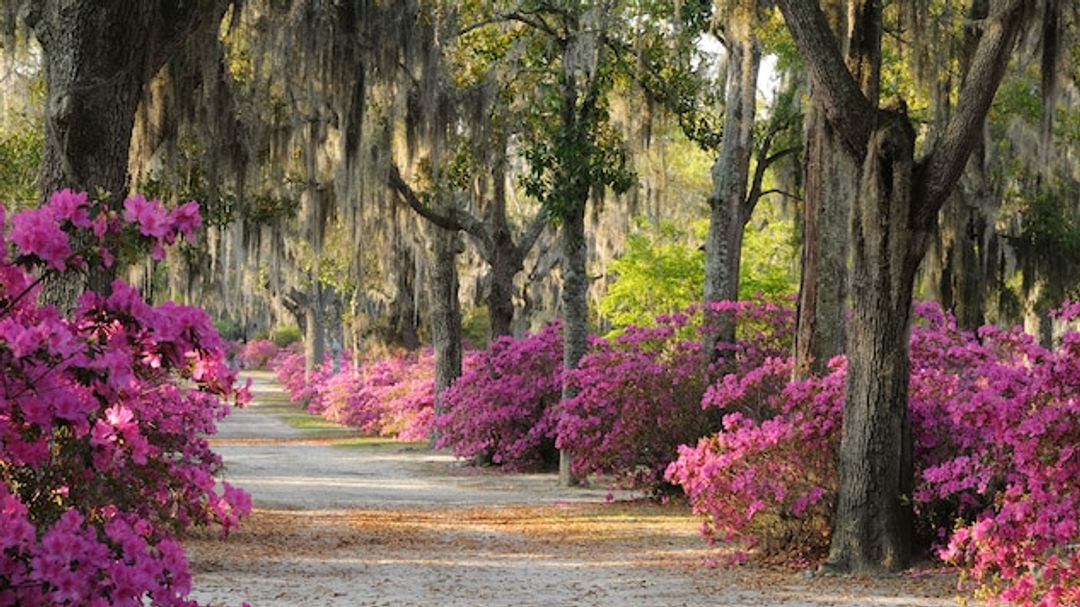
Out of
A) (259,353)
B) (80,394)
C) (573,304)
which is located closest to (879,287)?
(80,394)

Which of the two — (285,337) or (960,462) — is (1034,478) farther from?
(285,337)

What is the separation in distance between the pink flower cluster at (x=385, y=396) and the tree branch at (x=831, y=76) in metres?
17.4

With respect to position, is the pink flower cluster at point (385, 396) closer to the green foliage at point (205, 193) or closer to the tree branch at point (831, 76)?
the green foliage at point (205, 193)

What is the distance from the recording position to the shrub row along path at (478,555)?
930 cm

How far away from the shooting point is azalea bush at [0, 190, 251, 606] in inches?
156

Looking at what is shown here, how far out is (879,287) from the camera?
9992mm

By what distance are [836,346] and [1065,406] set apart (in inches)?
228

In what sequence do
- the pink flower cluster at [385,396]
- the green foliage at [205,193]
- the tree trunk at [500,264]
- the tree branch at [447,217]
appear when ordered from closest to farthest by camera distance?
the green foliage at [205,193], the tree branch at [447,217], the tree trunk at [500,264], the pink flower cluster at [385,396]

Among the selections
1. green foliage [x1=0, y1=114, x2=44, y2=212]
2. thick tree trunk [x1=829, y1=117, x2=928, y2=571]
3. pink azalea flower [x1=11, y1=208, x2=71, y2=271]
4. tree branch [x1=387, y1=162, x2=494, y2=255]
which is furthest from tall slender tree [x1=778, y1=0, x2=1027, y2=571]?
tree branch [x1=387, y1=162, x2=494, y2=255]

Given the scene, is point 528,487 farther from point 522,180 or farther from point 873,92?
point 873,92

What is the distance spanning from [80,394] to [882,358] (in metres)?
6.84

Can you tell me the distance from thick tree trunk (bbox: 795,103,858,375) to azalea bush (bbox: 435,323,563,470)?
330 inches

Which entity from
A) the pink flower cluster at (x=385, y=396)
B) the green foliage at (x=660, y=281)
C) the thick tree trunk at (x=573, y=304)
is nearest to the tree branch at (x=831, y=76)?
the thick tree trunk at (x=573, y=304)

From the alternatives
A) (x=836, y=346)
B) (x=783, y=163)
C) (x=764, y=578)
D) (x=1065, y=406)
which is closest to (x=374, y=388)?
(x=783, y=163)
